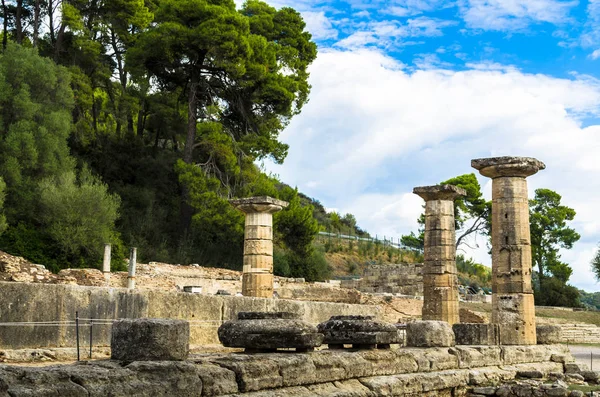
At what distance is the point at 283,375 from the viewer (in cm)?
687

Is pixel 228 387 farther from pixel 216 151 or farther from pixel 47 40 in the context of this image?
pixel 47 40

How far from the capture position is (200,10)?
29000mm

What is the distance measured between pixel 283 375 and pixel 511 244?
26.2ft

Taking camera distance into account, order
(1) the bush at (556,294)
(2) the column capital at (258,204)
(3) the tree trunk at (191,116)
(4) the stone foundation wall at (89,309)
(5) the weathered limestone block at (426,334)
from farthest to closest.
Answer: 1. (1) the bush at (556,294)
2. (3) the tree trunk at (191,116)
3. (2) the column capital at (258,204)
4. (5) the weathered limestone block at (426,334)
5. (4) the stone foundation wall at (89,309)

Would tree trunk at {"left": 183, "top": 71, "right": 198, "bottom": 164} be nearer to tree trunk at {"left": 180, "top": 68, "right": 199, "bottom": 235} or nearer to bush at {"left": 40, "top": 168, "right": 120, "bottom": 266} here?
tree trunk at {"left": 180, "top": 68, "right": 199, "bottom": 235}

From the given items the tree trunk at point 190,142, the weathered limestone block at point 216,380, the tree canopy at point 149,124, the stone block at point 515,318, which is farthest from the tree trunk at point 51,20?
the weathered limestone block at point 216,380

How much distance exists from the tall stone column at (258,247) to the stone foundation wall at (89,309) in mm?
5817

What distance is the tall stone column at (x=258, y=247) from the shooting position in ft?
59.4

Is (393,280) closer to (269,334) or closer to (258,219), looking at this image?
(258,219)

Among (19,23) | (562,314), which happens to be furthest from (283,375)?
(19,23)

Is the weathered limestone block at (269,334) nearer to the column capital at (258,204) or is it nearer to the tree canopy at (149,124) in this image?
the column capital at (258,204)

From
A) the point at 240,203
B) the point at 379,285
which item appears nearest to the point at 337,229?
the point at 379,285

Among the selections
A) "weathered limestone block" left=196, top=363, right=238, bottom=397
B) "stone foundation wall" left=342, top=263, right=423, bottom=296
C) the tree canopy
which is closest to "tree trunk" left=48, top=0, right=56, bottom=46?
the tree canopy

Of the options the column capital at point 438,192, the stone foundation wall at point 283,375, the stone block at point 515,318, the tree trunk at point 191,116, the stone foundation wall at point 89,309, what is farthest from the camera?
the tree trunk at point 191,116
